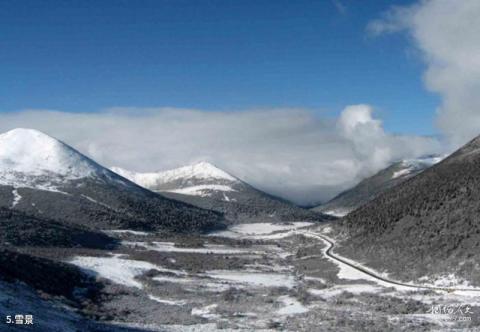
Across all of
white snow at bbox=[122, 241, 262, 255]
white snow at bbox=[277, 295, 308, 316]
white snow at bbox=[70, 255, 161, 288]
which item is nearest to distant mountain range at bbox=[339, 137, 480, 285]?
white snow at bbox=[277, 295, 308, 316]

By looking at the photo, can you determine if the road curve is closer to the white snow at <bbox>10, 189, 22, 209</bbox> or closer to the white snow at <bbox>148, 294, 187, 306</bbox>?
the white snow at <bbox>148, 294, 187, 306</bbox>

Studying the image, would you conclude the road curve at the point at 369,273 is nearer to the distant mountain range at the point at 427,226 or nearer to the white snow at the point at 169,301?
the distant mountain range at the point at 427,226

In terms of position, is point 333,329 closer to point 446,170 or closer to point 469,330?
point 469,330

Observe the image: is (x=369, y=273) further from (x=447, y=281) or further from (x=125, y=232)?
(x=125, y=232)

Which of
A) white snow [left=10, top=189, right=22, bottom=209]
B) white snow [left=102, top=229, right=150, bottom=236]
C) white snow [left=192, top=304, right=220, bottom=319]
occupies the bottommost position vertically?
white snow [left=192, top=304, right=220, bottom=319]

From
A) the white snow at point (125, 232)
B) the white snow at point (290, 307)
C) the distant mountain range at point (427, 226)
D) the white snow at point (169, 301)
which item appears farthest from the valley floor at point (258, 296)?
the white snow at point (125, 232)

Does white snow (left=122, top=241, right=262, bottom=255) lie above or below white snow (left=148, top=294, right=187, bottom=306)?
above
